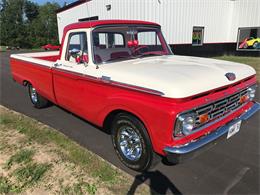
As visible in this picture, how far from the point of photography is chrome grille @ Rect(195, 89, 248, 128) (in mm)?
3012

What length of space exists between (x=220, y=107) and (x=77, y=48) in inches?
100

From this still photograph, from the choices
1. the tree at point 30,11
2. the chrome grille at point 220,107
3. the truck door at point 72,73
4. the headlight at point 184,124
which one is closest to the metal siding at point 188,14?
the truck door at point 72,73

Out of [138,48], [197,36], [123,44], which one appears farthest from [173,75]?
[197,36]

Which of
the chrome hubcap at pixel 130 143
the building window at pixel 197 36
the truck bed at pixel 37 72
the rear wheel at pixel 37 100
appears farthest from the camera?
the building window at pixel 197 36

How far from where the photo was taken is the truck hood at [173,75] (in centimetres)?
284

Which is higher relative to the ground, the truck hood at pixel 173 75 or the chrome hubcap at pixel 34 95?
the truck hood at pixel 173 75

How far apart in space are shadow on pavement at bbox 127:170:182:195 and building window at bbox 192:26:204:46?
15.6 m

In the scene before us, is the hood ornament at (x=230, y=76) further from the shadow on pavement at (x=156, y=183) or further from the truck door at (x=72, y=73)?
the truck door at (x=72, y=73)

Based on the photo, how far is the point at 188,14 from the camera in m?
16.5

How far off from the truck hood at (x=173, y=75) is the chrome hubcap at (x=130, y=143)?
73cm

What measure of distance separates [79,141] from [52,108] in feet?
7.47

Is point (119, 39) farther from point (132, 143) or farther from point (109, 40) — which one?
point (132, 143)

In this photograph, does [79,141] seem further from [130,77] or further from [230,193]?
[230,193]

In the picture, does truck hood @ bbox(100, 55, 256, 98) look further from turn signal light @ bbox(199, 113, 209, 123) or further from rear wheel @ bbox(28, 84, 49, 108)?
rear wheel @ bbox(28, 84, 49, 108)
